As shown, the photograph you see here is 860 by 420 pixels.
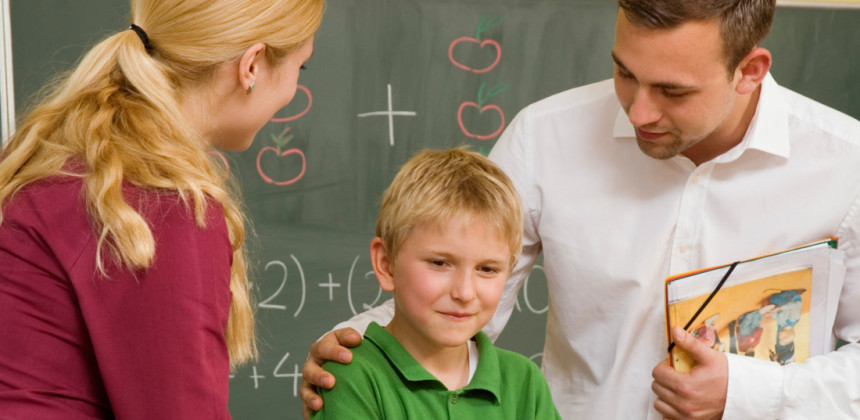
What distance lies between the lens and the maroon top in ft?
3.15

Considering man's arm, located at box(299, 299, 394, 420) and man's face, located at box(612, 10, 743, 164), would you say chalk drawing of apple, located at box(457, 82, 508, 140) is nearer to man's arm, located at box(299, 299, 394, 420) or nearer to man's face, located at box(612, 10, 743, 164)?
man's face, located at box(612, 10, 743, 164)

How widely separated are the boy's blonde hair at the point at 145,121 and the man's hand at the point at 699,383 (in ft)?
2.43

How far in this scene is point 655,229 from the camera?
162cm

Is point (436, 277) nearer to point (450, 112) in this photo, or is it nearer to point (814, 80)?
point (450, 112)

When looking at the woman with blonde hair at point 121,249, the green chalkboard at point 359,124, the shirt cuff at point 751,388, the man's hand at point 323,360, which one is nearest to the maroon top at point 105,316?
the woman with blonde hair at point 121,249

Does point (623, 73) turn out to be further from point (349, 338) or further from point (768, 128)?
point (349, 338)

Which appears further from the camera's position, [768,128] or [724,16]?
[768,128]

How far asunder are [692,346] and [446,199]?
1.72ft

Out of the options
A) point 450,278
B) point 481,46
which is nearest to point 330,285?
point 481,46

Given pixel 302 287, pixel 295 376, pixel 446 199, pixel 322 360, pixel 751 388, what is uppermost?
pixel 446 199

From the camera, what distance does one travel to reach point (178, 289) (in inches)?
37.8

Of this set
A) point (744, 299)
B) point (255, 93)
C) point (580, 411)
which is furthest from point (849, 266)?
point (255, 93)

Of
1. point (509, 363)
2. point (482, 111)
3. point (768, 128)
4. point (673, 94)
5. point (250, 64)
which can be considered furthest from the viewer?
point (482, 111)

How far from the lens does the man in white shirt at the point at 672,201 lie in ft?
4.72
